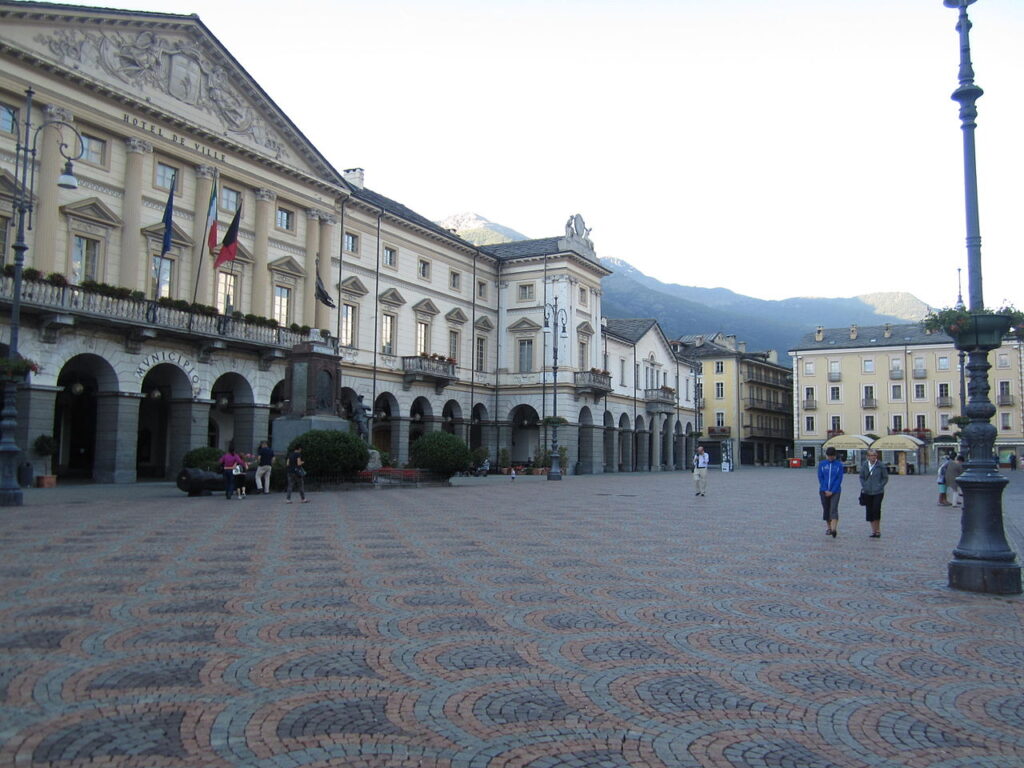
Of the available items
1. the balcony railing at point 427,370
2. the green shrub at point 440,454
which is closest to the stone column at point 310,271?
the balcony railing at point 427,370

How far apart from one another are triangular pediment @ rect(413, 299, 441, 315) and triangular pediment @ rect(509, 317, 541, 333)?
7016 millimetres

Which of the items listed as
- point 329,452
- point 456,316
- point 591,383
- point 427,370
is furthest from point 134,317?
point 591,383

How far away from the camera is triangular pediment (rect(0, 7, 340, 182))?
3011cm

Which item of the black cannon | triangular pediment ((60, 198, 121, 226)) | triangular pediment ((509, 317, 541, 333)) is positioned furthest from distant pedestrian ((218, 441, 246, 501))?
triangular pediment ((509, 317, 541, 333))

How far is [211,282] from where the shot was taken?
3688 cm

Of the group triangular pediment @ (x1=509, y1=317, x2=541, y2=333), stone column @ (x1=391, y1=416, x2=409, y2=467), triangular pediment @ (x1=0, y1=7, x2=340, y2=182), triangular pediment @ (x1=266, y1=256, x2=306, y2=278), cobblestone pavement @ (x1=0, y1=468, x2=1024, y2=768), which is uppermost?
triangular pediment @ (x1=0, y1=7, x2=340, y2=182)

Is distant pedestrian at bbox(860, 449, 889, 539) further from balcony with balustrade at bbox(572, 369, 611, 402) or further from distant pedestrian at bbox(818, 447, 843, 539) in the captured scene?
balcony with balustrade at bbox(572, 369, 611, 402)

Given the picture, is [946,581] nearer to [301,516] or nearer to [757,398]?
[301,516]

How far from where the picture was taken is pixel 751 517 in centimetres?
2061

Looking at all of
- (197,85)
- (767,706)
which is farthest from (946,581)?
(197,85)

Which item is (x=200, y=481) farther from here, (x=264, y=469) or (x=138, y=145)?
(x=138, y=145)

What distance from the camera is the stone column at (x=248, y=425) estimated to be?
37.7 metres

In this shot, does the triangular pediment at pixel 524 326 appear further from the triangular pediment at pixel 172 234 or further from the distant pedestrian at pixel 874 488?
the distant pedestrian at pixel 874 488

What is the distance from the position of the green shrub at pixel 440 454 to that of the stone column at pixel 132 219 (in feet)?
43.0
